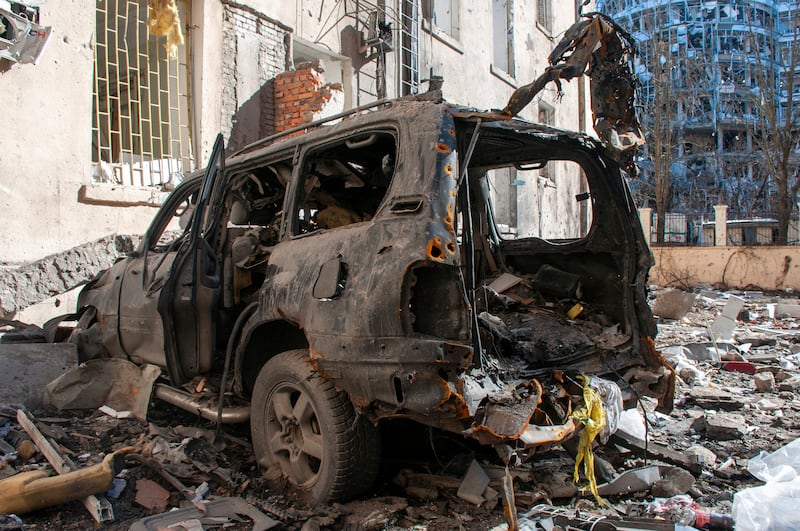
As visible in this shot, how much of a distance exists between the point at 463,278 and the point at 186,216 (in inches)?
104

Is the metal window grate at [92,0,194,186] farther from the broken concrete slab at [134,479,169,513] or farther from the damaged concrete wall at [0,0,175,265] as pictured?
the broken concrete slab at [134,479,169,513]

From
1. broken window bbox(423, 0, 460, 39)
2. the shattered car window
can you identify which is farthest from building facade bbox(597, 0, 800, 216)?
broken window bbox(423, 0, 460, 39)

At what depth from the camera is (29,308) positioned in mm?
6473

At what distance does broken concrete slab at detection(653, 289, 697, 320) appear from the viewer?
34.3ft

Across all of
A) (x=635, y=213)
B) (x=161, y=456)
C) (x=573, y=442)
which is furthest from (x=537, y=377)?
(x=161, y=456)

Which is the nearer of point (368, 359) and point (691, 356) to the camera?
point (368, 359)

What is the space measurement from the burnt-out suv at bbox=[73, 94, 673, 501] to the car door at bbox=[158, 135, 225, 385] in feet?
0.03

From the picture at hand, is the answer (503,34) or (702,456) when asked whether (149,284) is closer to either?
(702,456)

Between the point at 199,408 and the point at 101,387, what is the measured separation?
131 centimetres

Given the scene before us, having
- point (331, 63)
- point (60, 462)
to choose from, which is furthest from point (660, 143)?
point (60, 462)

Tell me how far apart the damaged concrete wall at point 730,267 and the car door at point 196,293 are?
602 inches

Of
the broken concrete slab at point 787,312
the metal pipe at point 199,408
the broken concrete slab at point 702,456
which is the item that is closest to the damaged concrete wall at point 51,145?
the metal pipe at point 199,408

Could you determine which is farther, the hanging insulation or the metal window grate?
the hanging insulation

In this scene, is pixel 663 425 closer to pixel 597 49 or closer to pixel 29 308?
pixel 597 49
